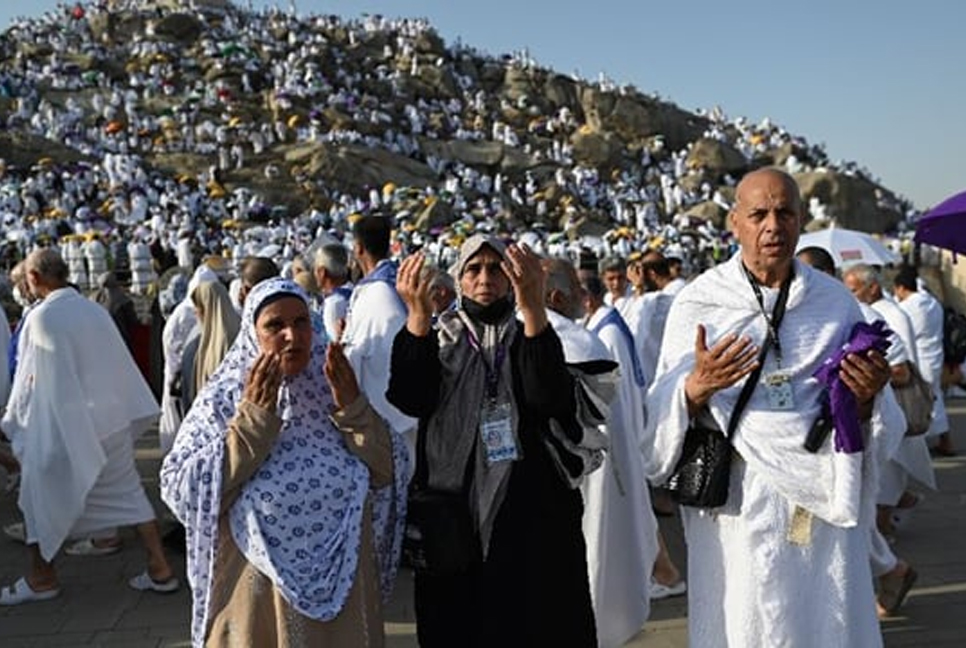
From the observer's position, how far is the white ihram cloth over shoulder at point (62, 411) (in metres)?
4.84

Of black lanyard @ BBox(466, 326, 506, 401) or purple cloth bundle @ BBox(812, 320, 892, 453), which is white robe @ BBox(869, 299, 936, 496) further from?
black lanyard @ BBox(466, 326, 506, 401)

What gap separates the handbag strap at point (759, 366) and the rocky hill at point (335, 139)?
26.0 metres

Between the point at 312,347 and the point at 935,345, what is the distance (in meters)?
6.25

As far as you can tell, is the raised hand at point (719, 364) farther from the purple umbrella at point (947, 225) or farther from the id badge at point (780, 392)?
the purple umbrella at point (947, 225)

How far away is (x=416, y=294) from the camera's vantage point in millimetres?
2705

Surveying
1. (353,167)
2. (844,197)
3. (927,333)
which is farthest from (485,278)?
(844,197)

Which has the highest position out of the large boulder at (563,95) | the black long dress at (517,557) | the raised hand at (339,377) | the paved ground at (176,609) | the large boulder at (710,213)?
the large boulder at (563,95)

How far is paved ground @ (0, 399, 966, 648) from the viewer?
14.4ft

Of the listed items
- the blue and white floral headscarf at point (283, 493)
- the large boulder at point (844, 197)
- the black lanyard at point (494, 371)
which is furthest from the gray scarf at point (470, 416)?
the large boulder at point (844, 197)

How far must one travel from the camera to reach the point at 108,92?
4697 centimetres

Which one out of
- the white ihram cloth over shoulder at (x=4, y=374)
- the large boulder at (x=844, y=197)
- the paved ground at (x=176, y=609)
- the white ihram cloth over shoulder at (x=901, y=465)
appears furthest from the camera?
the large boulder at (x=844, y=197)

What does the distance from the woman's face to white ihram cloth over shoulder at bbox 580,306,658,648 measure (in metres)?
1.53

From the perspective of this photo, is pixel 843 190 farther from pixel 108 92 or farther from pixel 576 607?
pixel 576 607

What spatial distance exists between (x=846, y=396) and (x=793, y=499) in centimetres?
34
